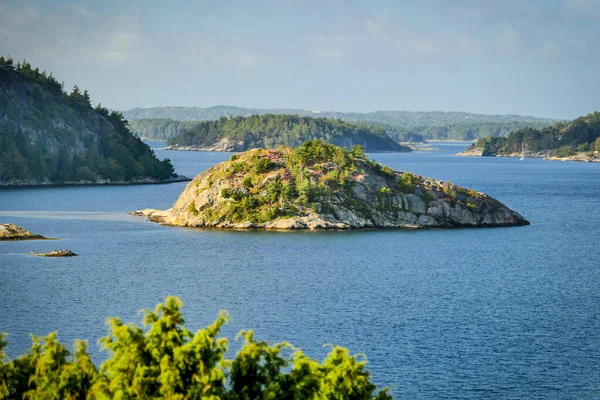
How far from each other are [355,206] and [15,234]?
35.4 m

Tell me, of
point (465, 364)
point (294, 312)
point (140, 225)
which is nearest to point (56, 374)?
point (465, 364)

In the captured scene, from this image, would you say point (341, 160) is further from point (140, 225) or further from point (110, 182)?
point (110, 182)

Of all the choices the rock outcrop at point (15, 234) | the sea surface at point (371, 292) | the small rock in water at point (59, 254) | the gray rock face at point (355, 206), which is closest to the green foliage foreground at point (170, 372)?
the sea surface at point (371, 292)

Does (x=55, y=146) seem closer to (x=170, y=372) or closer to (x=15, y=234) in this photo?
(x=15, y=234)

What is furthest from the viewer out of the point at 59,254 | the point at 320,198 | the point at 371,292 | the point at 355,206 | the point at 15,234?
the point at 355,206

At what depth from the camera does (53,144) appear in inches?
7116

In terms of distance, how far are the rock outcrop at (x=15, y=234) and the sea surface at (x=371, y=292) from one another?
2.87 meters

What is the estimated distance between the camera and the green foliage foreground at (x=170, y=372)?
28219 mm

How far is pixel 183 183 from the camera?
17850 cm

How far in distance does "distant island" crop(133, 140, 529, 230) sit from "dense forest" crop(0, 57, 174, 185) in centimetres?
7598

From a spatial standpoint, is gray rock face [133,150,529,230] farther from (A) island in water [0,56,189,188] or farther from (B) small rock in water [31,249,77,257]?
(A) island in water [0,56,189,188]

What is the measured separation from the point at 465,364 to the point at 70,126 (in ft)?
516

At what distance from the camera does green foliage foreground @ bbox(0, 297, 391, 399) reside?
28219 millimetres

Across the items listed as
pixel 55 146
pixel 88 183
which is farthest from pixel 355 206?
pixel 55 146
